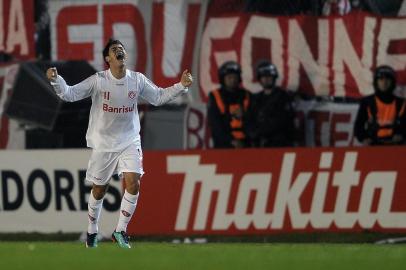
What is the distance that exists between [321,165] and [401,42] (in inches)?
82.6

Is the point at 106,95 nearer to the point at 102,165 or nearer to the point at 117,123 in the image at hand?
the point at 117,123

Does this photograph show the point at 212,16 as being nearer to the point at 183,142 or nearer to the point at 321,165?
the point at 183,142

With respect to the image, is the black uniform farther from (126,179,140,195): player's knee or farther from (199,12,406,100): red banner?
(126,179,140,195): player's knee

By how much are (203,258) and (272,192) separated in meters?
5.45

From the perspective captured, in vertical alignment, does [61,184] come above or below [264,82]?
below

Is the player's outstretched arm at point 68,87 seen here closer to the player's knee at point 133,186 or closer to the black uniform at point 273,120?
the player's knee at point 133,186

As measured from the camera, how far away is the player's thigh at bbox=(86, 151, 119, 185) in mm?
12812

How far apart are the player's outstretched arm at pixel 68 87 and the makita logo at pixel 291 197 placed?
325 cm

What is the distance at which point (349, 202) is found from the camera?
15.3m

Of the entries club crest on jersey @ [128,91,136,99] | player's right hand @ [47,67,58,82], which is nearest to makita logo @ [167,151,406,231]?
club crest on jersey @ [128,91,136,99]

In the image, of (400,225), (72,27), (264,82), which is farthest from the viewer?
(72,27)

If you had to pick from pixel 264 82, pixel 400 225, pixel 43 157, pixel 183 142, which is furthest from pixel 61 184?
pixel 400 225

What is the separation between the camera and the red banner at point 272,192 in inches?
598

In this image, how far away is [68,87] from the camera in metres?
12.5
